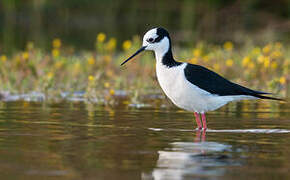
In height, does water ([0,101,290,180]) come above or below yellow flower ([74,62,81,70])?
below

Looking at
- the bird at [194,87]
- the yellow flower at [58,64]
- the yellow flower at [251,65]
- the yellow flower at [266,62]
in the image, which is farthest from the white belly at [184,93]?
the yellow flower at [58,64]

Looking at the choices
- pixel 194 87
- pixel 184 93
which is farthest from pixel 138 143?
pixel 194 87

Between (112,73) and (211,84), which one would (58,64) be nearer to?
(112,73)

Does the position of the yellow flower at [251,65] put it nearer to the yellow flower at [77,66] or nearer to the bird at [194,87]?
the yellow flower at [77,66]

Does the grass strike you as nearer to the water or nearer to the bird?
the water

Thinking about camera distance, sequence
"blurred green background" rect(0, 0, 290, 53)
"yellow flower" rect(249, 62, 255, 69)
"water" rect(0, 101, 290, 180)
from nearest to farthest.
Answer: "water" rect(0, 101, 290, 180) < "yellow flower" rect(249, 62, 255, 69) < "blurred green background" rect(0, 0, 290, 53)

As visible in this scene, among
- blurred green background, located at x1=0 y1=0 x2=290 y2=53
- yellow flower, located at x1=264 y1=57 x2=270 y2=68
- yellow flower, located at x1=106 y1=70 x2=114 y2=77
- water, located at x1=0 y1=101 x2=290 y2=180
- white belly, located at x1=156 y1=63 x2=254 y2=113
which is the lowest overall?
water, located at x1=0 y1=101 x2=290 y2=180

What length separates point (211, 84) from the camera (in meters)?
9.25

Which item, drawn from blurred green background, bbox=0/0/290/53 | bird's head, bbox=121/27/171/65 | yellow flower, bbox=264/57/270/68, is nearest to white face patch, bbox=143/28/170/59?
bird's head, bbox=121/27/171/65

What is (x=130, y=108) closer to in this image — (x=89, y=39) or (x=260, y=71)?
(x=260, y=71)

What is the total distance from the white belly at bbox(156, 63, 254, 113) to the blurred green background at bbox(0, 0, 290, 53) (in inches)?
548

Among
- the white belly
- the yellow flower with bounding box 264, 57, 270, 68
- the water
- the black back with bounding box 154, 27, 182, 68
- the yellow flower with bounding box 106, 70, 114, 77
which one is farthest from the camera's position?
the yellow flower with bounding box 106, 70, 114, 77

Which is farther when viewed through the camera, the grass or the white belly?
the grass

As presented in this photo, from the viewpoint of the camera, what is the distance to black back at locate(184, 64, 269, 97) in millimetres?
9156
